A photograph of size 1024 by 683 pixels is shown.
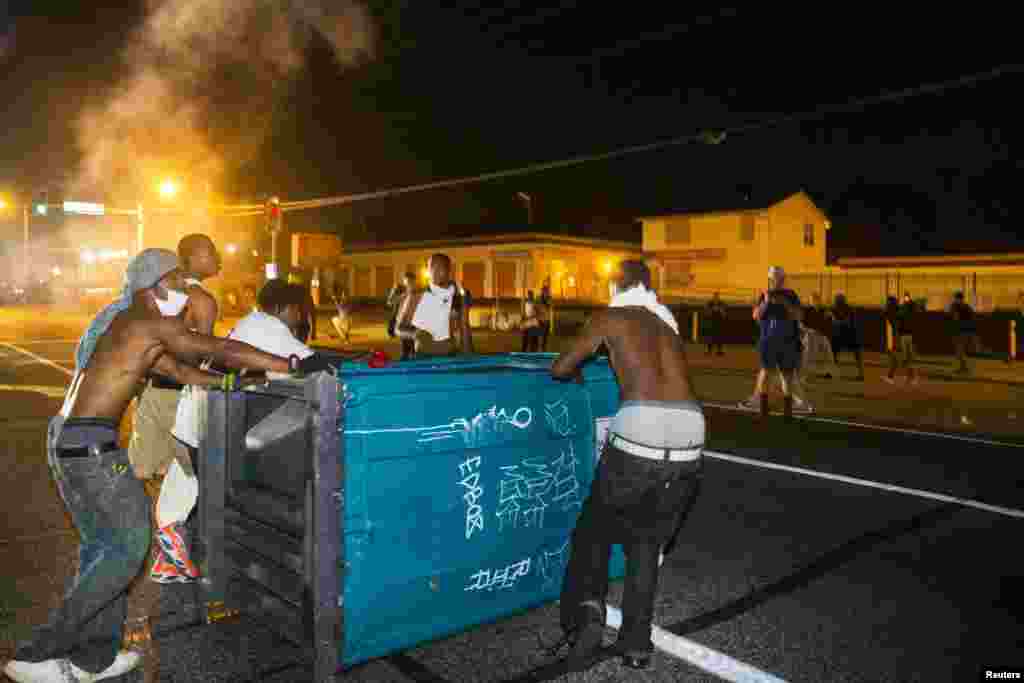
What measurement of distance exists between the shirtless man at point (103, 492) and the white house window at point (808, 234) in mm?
42906

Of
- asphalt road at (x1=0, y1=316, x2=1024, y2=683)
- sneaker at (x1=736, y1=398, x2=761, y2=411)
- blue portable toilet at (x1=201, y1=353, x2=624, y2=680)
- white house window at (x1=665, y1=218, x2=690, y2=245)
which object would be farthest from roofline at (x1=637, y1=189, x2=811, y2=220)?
blue portable toilet at (x1=201, y1=353, x2=624, y2=680)

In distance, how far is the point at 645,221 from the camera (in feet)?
145

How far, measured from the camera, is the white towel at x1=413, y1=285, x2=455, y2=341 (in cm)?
828

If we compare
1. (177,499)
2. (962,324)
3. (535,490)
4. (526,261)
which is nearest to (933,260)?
(526,261)

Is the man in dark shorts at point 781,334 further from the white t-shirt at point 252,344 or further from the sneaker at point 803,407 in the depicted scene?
the white t-shirt at point 252,344

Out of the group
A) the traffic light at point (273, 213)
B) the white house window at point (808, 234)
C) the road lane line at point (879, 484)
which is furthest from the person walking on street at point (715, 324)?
the white house window at point (808, 234)

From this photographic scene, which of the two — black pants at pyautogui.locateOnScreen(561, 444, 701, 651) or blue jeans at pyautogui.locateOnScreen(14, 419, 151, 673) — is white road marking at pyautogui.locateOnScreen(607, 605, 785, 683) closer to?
black pants at pyautogui.locateOnScreen(561, 444, 701, 651)

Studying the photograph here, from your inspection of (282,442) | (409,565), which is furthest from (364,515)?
(282,442)

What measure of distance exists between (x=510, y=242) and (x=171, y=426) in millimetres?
39820

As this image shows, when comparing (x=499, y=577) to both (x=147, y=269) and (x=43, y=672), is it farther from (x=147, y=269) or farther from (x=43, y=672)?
(x=147, y=269)

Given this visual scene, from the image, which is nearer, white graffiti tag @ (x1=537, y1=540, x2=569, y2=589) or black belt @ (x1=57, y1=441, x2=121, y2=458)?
black belt @ (x1=57, y1=441, x2=121, y2=458)

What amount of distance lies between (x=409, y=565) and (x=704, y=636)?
1564mm

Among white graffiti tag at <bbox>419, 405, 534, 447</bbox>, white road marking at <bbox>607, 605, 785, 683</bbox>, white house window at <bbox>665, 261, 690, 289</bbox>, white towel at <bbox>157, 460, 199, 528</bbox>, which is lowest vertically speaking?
white road marking at <bbox>607, 605, 785, 683</bbox>

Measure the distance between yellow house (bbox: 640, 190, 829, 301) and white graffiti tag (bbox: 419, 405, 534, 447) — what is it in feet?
116
